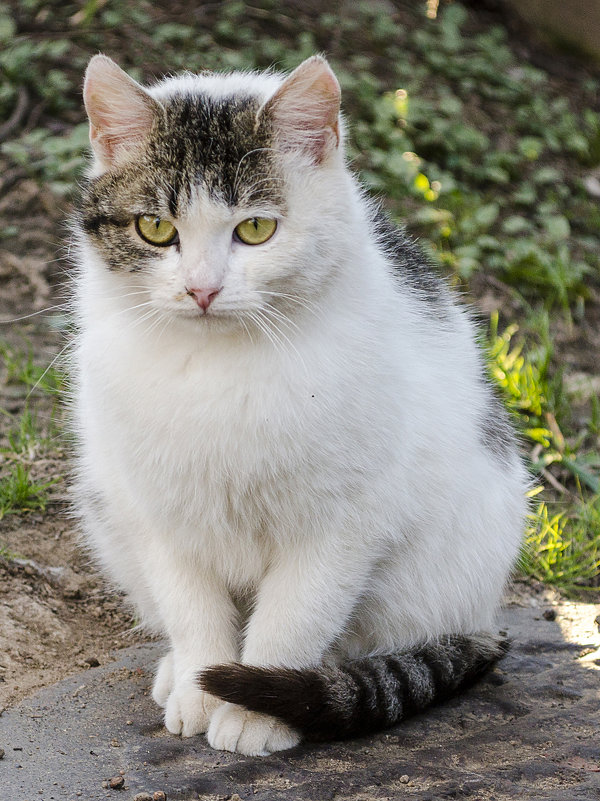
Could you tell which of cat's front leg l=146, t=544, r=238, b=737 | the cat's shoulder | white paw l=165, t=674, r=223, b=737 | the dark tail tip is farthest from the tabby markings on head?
white paw l=165, t=674, r=223, b=737

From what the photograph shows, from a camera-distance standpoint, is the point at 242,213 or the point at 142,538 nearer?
the point at 242,213

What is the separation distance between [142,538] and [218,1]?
5.07m

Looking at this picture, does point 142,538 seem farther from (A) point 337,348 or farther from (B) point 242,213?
(B) point 242,213

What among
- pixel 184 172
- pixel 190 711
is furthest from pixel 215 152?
pixel 190 711

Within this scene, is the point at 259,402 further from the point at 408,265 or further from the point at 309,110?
the point at 408,265

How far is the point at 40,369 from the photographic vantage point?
425 centimetres

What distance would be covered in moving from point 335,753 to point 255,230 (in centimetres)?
128

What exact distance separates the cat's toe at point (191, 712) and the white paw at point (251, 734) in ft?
0.25

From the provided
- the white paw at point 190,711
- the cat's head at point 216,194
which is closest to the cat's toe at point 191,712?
the white paw at point 190,711

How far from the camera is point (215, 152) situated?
221 cm

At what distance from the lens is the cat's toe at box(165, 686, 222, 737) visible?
244 centimetres

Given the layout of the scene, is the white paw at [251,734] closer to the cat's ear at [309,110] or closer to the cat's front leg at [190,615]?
the cat's front leg at [190,615]

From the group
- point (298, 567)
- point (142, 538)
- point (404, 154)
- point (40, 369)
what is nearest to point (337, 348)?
point (298, 567)

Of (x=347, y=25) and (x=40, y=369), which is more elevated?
(x=347, y=25)
